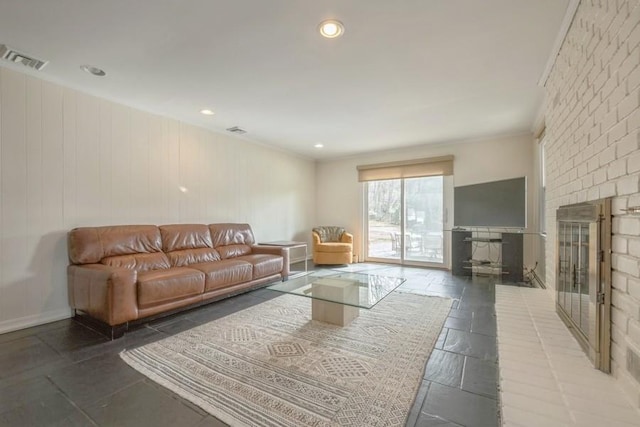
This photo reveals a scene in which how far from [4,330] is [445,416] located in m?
3.66

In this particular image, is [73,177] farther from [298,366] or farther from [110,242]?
[298,366]

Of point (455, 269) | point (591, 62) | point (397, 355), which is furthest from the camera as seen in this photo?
point (455, 269)

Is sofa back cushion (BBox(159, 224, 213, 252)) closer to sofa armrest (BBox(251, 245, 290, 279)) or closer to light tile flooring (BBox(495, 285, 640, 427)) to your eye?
sofa armrest (BBox(251, 245, 290, 279))

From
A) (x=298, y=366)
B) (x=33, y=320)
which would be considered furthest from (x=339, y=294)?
(x=33, y=320)

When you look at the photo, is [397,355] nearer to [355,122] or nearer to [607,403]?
[607,403]

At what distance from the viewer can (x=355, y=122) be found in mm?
4137

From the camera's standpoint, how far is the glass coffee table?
2.45 m

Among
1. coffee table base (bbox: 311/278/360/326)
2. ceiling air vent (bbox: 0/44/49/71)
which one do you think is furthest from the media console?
ceiling air vent (bbox: 0/44/49/71)

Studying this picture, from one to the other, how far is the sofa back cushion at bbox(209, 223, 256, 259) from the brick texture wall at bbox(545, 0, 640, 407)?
12.8 feet

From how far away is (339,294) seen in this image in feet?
8.57

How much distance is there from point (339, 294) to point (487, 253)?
11.9 feet

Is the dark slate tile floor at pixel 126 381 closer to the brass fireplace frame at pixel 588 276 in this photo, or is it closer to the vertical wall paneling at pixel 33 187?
the vertical wall paneling at pixel 33 187

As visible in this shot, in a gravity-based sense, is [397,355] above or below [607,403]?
below

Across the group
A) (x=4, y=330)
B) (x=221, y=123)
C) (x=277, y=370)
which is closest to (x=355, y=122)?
(x=221, y=123)
